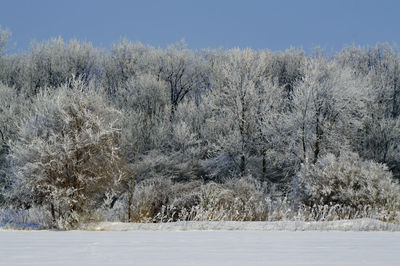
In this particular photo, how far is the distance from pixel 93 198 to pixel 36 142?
2.62 metres

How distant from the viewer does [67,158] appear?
507 inches

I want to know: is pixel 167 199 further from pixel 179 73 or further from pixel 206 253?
pixel 179 73

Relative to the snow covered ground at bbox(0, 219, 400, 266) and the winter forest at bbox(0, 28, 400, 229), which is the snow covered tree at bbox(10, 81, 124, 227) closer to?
the winter forest at bbox(0, 28, 400, 229)

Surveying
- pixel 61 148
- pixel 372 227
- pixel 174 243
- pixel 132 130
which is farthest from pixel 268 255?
pixel 132 130

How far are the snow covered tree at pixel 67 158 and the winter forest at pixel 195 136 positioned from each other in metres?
0.05

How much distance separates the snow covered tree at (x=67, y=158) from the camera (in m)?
12.6

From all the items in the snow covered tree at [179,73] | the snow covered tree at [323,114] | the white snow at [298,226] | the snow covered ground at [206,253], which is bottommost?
the white snow at [298,226]

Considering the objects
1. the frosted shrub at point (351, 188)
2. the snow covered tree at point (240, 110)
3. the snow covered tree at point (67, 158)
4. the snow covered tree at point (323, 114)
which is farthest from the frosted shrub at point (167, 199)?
the snow covered tree at point (323, 114)

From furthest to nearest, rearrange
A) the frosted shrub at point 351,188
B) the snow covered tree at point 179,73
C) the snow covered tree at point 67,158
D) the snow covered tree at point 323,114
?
1. the snow covered tree at point 179,73
2. the snow covered tree at point 323,114
3. the frosted shrub at point 351,188
4. the snow covered tree at point 67,158

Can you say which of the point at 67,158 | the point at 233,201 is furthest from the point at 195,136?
the point at 67,158

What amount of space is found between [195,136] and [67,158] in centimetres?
1859

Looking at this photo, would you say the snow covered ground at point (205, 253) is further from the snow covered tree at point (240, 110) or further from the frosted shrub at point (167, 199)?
the snow covered tree at point (240, 110)

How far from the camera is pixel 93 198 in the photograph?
13.5 m

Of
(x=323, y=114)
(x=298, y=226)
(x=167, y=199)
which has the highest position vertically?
(x=323, y=114)
